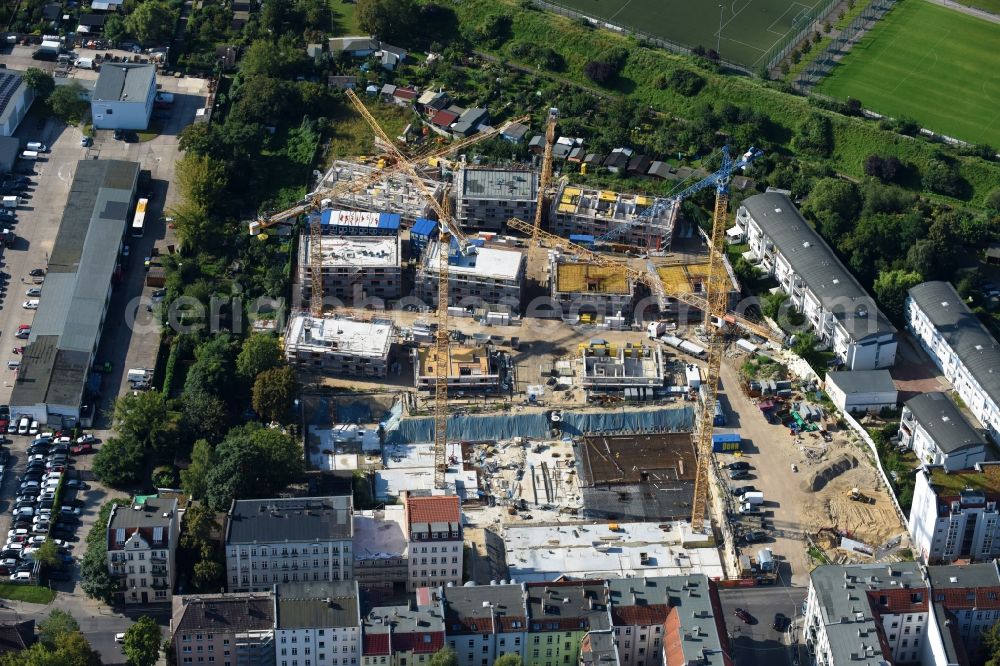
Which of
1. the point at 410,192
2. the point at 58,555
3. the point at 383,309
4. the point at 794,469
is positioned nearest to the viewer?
the point at 58,555

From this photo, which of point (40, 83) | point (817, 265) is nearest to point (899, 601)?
point (817, 265)

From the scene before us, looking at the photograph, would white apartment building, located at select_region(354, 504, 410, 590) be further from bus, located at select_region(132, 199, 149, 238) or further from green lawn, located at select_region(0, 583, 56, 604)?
bus, located at select_region(132, 199, 149, 238)

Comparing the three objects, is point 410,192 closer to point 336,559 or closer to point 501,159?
point 501,159

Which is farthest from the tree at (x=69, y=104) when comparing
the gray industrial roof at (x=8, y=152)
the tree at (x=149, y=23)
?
the tree at (x=149, y=23)

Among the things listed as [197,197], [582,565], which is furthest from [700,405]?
[197,197]

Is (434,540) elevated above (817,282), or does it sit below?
below

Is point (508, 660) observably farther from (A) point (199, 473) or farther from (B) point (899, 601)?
(A) point (199, 473)
